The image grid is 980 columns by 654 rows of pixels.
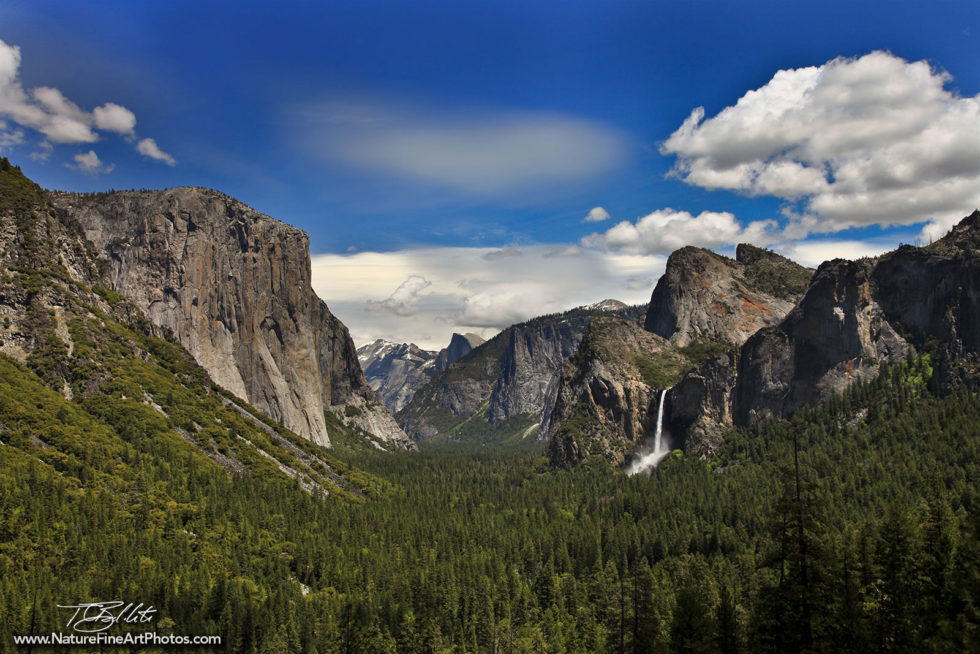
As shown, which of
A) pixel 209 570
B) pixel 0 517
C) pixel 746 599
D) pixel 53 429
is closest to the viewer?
pixel 746 599

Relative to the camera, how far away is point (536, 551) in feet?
417

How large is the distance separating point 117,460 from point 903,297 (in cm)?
21217

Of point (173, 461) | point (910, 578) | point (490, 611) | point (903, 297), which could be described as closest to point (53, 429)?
point (173, 461)

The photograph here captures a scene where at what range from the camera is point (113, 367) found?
15500cm

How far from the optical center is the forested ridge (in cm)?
4216

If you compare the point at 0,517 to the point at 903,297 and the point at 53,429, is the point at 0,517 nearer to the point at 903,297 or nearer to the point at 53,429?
the point at 53,429

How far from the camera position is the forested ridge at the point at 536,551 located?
1660 inches

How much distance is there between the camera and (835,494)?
128 m

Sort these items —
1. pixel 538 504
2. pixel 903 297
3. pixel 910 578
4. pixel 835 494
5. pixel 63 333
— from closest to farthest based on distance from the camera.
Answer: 1. pixel 910 578
2. pixel 835 494
3. pixel 63 333
4. pixel 538 504
5. pixel 903 297

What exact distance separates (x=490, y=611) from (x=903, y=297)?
17088cm

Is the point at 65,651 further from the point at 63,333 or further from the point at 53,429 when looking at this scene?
the point at 63,333

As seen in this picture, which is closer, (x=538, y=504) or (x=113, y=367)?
(x=113, y=367)

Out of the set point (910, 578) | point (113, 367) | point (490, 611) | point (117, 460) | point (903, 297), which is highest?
point (903, 297)

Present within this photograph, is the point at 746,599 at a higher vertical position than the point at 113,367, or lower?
lower
